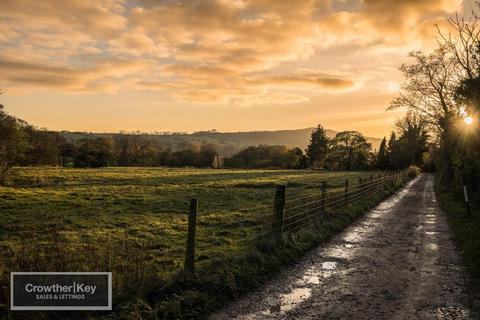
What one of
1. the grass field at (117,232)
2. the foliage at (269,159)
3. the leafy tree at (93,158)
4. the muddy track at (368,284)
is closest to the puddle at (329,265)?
the muddy track at (368,284)

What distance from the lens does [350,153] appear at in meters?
105

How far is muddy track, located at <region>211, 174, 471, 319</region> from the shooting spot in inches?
257

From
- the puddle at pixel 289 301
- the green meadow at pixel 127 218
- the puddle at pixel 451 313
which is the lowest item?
the green meadow at pixel 127 218

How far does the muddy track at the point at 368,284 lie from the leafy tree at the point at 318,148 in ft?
317

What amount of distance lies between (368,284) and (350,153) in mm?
101172

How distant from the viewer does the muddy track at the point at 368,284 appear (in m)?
6.53

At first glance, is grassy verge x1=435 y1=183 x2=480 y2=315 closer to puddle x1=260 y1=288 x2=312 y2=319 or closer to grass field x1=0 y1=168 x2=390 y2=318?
puddle x1=260 y1=288 x2=312 y2=319

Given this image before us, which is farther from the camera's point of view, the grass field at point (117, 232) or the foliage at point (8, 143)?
the foliage at point (8, 143)

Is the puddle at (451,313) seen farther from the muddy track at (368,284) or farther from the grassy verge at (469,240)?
the grassy verge at (469,240)

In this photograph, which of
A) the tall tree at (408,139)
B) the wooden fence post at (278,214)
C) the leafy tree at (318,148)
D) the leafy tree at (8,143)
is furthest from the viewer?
the leafy tree at (318,148)

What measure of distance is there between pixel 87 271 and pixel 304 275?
15.7ft

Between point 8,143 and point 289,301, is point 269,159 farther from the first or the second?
point 289,301

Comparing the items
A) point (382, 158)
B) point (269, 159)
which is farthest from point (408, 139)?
point (269, 159)

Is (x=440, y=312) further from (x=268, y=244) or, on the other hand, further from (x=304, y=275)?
(x=268, y=244)
